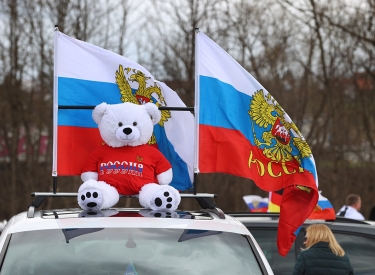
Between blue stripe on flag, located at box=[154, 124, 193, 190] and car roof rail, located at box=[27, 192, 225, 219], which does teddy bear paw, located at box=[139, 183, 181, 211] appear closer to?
car roof rail, located at box=[27, 192, 225, 219]

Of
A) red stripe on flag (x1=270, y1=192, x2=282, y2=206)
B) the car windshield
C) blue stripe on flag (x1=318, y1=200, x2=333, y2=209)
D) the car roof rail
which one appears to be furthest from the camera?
red stripe on flag (x1=270, y1=192, x2=282, y2=206)

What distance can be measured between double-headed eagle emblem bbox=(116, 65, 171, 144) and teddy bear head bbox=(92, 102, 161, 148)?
26.7 inches

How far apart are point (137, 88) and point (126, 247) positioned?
246 centimetres

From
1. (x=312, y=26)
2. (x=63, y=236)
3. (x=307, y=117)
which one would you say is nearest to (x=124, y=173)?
(x=63, y=236)

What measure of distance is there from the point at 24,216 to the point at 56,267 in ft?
2.55

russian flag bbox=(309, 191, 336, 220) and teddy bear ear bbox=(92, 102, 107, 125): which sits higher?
teddy bear ear bbox=(92, 102, 107, 125)

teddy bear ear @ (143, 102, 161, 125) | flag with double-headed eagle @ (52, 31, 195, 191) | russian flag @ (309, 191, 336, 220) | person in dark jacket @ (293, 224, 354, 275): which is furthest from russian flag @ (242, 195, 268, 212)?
teddy bear ear @ (143, 102, 161, 125)

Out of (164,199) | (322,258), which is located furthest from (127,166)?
(322,258)

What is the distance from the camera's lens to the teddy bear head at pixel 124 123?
571cm

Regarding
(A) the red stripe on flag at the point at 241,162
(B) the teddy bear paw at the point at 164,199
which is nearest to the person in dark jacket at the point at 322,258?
(A) the red stripe on flag at the point at 241,162

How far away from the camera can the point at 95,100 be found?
6.46 m

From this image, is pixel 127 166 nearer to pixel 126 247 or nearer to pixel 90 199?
pixel 90 199

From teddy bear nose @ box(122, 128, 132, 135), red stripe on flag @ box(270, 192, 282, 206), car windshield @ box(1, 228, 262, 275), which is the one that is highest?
teddy bear nose @ box(122, 128, 132, 135)

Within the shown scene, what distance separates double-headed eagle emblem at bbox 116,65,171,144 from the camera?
6562 mm
